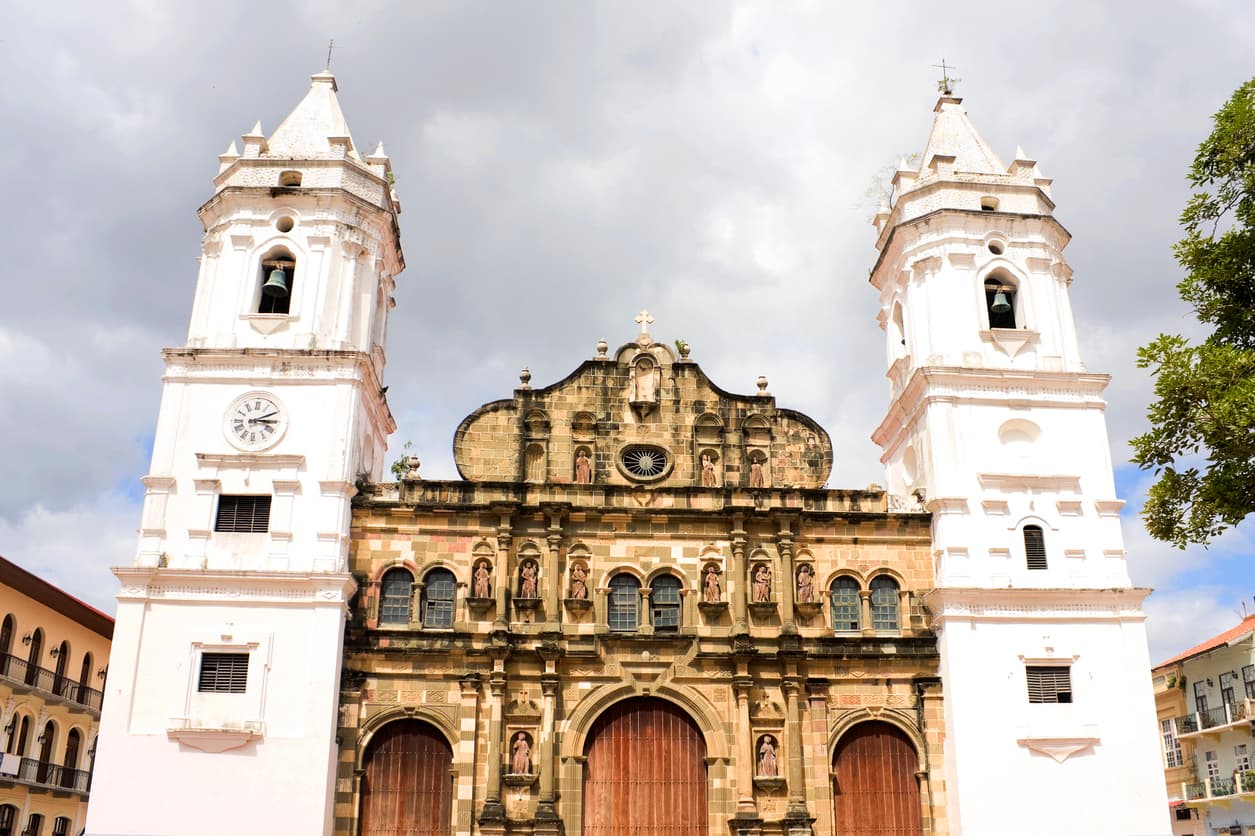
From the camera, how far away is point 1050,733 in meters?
25.2

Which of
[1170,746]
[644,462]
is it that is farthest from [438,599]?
[1170,746]

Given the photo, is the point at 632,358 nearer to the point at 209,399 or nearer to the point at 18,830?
the point at 209,399

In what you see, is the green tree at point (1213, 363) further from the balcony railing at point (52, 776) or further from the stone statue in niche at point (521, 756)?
the balcony railing at point (52, 776)

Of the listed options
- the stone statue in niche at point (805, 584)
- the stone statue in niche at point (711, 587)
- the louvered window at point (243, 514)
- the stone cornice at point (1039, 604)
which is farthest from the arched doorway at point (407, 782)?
the stone cornice at point (1039, 604)

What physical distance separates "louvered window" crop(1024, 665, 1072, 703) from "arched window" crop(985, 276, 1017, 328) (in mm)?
8954

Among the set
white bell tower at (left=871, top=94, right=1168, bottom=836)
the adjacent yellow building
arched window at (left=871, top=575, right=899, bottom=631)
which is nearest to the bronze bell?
the adjacent yellow building

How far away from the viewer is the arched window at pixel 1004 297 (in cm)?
2977

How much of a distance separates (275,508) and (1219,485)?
1948cm

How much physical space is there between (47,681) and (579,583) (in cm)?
1890

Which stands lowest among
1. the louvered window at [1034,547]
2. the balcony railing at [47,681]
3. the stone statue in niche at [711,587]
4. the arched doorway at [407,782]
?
the arched doorway at [407,782]

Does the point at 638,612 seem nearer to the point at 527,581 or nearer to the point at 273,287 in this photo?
the point at 527,581

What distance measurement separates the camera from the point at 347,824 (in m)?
24.6

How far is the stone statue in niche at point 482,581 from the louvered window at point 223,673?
5.27m

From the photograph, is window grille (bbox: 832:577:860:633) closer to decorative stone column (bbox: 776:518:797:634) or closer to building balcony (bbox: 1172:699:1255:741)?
decorative stone column (bbox: 776:518:797:634)
